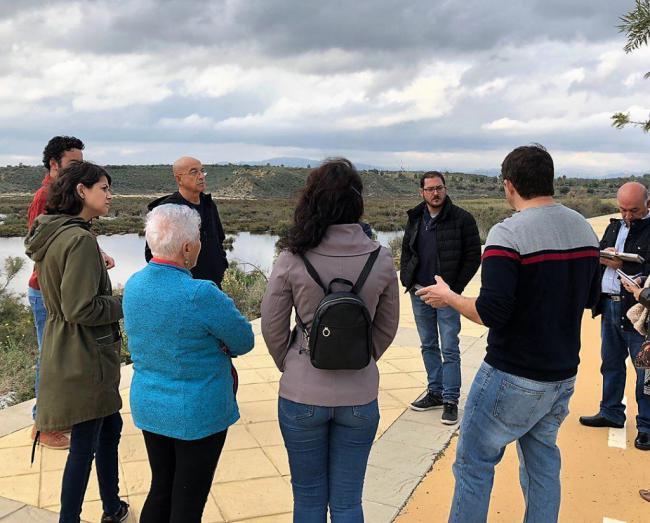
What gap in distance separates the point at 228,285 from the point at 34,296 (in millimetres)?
5334

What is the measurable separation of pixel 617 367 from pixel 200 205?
3.02m

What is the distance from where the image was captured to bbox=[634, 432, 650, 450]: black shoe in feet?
12.1

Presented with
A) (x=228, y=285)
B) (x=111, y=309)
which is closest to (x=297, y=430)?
(x=111, y=309)

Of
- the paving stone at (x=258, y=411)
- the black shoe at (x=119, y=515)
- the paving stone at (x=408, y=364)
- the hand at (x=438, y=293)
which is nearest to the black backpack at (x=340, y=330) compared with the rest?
the hand at (x=438, y=293)

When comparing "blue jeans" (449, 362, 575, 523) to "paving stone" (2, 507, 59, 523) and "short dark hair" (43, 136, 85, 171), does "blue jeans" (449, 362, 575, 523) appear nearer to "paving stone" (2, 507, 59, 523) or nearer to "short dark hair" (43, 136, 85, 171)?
"paving stone" (2, 507, 59, 523)

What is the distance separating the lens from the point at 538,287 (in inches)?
85.4

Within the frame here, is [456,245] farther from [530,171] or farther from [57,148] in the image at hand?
[57,148]

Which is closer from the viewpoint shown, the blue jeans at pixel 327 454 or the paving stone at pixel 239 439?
the blue jeans at pixel 327 454

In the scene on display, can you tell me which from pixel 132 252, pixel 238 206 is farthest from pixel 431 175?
pixel 238 206

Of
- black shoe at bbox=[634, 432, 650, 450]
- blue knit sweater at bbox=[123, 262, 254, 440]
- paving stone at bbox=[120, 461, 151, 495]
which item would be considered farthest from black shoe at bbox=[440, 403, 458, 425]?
blue knit sweater at bbox=[123, 262, 254, 440]

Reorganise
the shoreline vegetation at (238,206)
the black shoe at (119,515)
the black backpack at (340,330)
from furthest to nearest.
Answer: the shoreline vegetation at (238,206)
the black shoe at (119,515)
the black backpack at (340,330)

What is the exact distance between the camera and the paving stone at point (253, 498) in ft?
9.92

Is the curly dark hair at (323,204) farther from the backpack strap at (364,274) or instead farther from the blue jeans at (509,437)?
the blue jeans at (509,437)

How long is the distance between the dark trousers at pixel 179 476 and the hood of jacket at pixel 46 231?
95 centimetres
